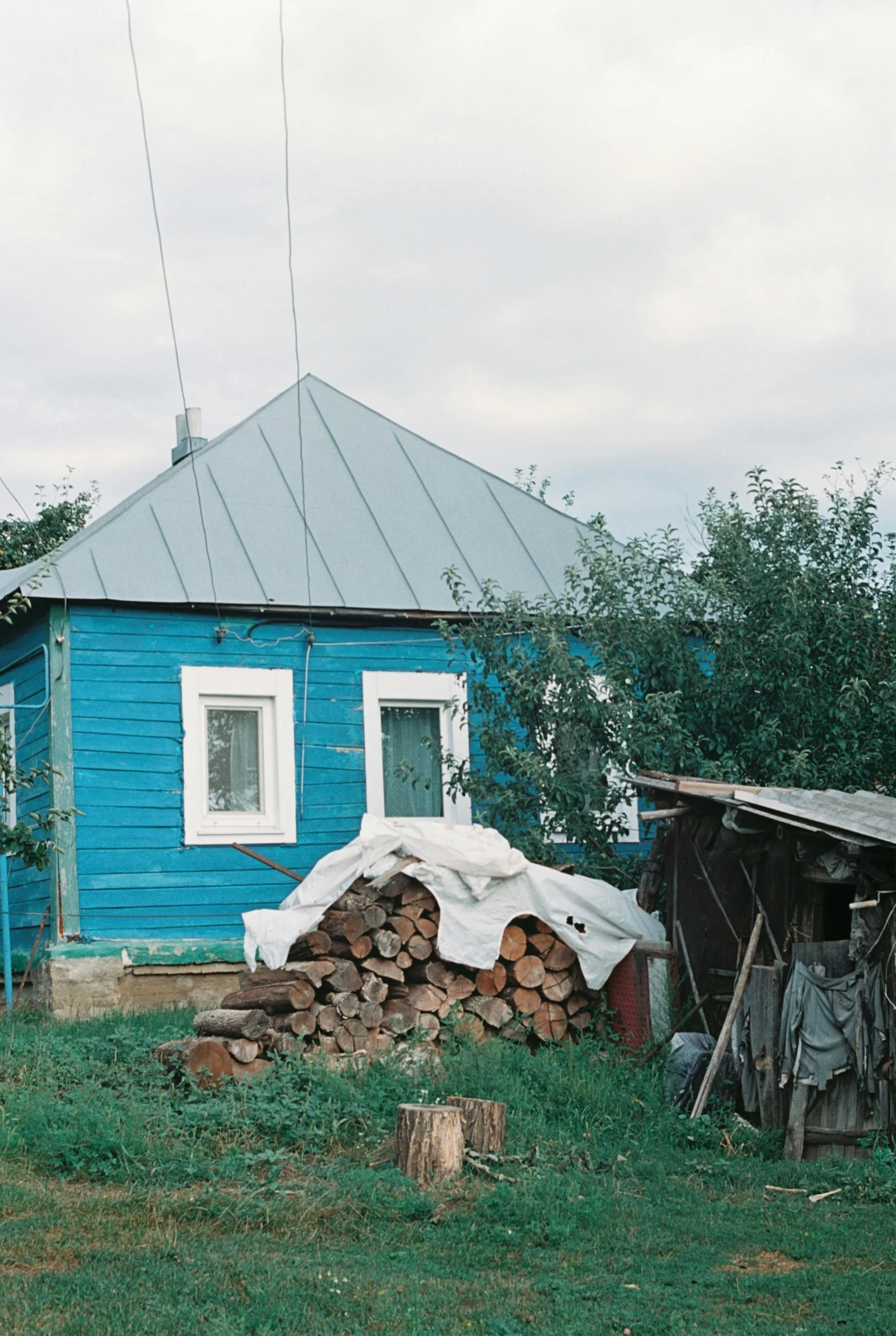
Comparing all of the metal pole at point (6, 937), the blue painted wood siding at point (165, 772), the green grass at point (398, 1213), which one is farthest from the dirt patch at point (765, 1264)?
the metal pole at point (6, 937)

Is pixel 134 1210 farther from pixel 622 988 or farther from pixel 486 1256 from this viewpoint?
pixel 622 988

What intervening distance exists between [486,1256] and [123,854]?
664 cm

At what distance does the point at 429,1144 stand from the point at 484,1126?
1.54 ft

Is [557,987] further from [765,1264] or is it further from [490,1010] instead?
[765,1264]

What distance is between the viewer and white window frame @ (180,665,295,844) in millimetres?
12328

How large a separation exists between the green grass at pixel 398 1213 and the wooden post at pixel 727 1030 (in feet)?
0.55

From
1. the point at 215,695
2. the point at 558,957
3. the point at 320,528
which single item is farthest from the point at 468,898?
the point at 320,528

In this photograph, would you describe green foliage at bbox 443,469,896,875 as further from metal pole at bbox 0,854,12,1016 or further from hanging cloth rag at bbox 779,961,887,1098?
metal pole at bbox 0,854,12,1016

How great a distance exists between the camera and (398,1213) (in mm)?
6582

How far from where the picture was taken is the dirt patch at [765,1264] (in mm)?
6020

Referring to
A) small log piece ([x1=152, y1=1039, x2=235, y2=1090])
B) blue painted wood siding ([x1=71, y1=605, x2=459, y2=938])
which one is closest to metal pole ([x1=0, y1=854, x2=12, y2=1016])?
blue painted wood siding ([x1=71, y1=605, x2=459, y2=938])

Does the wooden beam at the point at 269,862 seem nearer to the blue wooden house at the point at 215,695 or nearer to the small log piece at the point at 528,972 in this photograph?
the blue wooden house at the point at 215,695

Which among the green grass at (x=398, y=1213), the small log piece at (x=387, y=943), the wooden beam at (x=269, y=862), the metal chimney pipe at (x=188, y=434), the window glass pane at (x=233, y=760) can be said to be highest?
the metal chimney pipe at (x=188, y=434)

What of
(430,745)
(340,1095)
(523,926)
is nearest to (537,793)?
(430,745)
